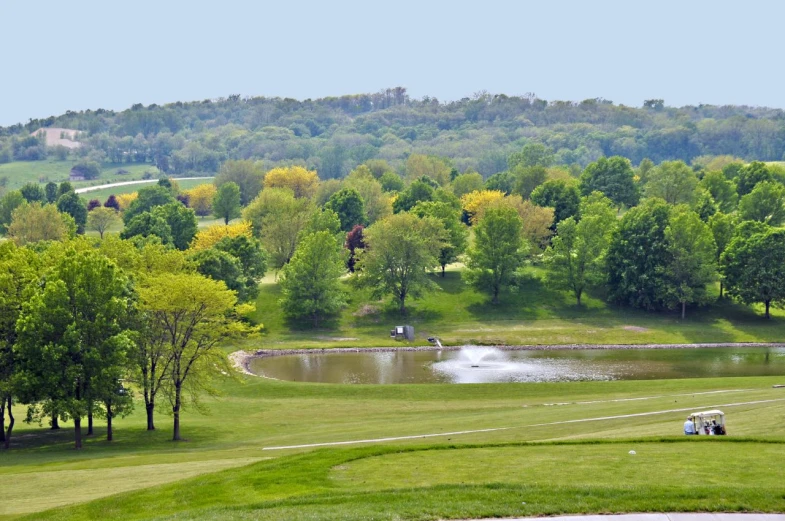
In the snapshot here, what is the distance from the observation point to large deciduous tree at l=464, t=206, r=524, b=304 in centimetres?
11044

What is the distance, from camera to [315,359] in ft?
290

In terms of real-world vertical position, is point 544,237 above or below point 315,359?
above

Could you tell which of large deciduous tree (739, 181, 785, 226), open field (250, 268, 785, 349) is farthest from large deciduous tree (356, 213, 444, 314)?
large deciduous tree (739, 181, 785, 226)

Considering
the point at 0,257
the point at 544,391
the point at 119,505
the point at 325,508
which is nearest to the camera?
the point at 325,508

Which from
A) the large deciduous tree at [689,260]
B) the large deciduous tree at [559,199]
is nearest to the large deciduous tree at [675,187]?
the large deciduous tree at [559,199]

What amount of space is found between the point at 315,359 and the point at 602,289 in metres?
42.1

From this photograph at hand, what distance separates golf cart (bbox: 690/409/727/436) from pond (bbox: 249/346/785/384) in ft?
118

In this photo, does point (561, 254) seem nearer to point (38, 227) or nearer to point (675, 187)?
point (675, 187)

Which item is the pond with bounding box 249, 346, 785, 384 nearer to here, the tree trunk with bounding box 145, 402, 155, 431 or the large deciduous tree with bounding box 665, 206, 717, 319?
the large deciduous tree with bounding box 665, 206, 717, 319

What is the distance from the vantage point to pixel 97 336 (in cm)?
5066

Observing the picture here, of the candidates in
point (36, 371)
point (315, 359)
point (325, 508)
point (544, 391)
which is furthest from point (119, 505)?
point (315, 359)

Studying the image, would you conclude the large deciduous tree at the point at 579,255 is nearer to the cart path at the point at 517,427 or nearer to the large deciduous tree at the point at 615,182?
the large deciduous tree at the point at 615,182

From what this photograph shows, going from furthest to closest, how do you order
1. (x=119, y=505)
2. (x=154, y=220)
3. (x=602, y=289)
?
(x=154, y=220), (x=602, y=289), (x=119, y=505)

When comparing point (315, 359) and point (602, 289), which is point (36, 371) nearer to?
point (315, 359)
